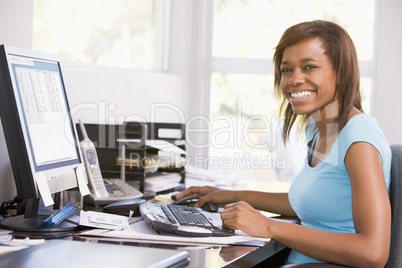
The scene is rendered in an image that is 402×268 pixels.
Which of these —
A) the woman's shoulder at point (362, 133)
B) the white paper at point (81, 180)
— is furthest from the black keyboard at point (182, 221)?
the woman's shoulder at point (362, 133)

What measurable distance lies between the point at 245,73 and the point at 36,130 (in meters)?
2.17

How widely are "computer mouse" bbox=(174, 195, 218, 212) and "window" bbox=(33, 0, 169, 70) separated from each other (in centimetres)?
110

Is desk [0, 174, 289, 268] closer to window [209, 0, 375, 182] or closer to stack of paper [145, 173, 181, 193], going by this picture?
stack of paper [145, 173, 181, 193]

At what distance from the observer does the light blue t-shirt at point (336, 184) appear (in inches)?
52.4

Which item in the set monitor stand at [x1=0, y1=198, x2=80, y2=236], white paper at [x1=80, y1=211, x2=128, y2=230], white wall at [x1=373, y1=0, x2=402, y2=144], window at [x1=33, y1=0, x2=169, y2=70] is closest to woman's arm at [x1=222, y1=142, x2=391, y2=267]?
white paper at [x1=80, y1=211, x2=128, y2=230]

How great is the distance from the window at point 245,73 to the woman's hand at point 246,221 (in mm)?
1980

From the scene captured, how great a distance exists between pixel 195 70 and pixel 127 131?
1.48 meters

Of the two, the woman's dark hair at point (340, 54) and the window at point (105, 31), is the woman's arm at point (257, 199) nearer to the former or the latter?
the woman's dark hair at point (340, 54)

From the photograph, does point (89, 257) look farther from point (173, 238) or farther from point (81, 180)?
point (81, 180)

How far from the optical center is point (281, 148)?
3.32 m

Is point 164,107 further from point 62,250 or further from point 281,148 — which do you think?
point 62,250

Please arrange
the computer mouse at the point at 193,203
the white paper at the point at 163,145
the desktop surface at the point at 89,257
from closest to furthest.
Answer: the desktop surface at the point at 89,257, the computer mouse at the point at 193,203, the white paper at the point at 163,145

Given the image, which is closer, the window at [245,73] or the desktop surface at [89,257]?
the desktop surface at [89,257]

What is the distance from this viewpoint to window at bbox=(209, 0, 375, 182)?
3.35 meters
